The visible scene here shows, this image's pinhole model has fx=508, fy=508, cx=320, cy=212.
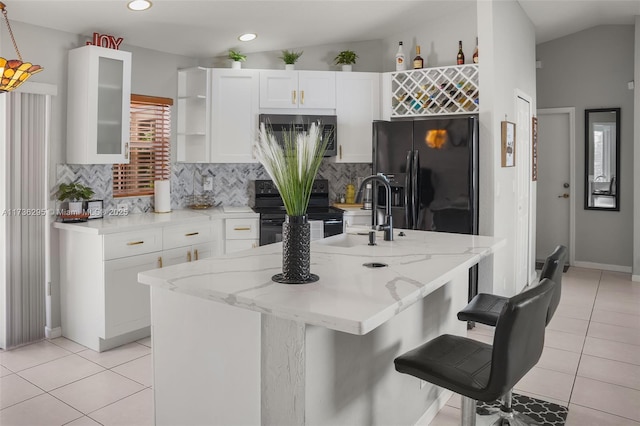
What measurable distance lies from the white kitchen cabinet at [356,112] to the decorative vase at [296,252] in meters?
3.23

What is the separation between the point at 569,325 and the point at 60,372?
4.11 metres

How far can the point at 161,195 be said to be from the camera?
15.9 feet

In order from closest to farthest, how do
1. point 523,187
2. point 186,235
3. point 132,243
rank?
point 132,243 < point 186,235 < point 523,187

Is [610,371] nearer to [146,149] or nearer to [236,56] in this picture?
[236,56]

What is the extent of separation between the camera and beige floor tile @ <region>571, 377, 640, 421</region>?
296 cm

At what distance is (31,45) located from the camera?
12.7 feet

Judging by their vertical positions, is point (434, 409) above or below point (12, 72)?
below

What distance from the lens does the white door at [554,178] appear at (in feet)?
22.7

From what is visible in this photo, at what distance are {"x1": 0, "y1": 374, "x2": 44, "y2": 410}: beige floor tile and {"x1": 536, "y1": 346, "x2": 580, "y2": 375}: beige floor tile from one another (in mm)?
3363

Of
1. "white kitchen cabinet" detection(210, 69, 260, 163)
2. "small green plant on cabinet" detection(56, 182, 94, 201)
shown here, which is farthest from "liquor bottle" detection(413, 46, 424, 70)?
"small green plant on cabinet" detection(56, 182, 94, 201)

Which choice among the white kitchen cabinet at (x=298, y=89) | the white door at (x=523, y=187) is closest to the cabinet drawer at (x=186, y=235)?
the white kitchen cabinet at (x=298, y=89)

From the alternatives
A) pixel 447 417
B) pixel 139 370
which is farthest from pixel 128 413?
pixel 447 417

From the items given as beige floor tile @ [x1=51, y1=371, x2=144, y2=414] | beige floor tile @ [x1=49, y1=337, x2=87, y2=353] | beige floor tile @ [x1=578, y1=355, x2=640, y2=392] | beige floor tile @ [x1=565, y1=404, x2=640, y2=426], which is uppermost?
beige floor tile @ [x1=49, y1=337, x2=87, y2=353]

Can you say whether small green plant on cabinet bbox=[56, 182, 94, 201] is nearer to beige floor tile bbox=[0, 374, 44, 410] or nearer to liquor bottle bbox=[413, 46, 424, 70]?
beige floor tile bbox=[0, 374, 44, 410]
